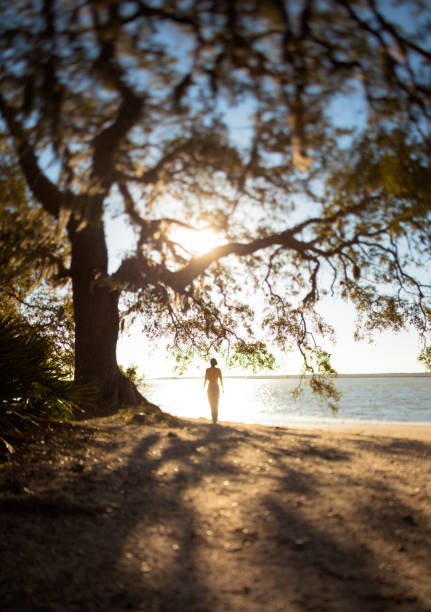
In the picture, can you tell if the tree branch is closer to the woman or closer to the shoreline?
the shoreline

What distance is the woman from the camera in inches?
544

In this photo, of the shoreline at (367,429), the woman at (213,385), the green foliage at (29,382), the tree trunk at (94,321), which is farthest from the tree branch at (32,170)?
the woman at (213,385)

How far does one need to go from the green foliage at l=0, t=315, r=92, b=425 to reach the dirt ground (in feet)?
2.34

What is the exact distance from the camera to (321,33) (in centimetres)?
367

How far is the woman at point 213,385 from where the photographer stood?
13828 millimetres

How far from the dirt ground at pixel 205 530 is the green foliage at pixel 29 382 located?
2.34 feet

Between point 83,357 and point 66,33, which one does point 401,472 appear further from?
point 83,357

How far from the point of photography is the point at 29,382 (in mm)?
7945

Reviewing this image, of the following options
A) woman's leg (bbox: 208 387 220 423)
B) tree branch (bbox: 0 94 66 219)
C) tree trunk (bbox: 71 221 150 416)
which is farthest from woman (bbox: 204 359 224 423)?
tree branch (bbox: 0 94 66 219)

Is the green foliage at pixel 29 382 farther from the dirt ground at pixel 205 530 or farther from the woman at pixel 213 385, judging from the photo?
the woman at pixel 213 385

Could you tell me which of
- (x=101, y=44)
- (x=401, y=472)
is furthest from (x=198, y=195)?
(x=401, y=472)

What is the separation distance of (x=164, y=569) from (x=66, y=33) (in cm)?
455

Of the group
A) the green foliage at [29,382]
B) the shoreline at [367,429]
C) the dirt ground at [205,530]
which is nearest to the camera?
the dirt ground at [205,530]

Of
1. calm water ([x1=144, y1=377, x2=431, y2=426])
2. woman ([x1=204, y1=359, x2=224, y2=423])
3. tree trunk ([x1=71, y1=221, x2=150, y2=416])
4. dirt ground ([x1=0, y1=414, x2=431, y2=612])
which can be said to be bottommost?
calm water ([x1=144, y1=377, x2=431, y2=426])
